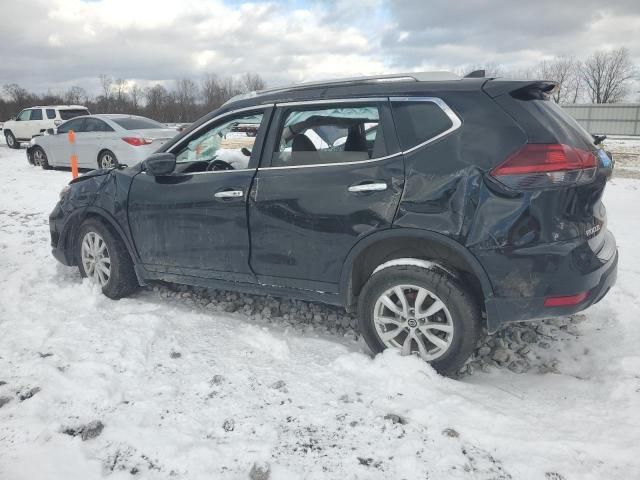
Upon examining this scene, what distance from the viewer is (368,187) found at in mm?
3146

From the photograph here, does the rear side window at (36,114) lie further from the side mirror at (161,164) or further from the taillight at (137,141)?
the side mirror at (161,164)

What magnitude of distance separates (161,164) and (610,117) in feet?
150

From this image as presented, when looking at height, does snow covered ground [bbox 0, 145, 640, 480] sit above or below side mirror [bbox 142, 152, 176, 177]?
below

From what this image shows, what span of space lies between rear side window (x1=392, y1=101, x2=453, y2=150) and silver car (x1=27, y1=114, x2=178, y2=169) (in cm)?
908

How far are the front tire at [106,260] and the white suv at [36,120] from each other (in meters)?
17.9

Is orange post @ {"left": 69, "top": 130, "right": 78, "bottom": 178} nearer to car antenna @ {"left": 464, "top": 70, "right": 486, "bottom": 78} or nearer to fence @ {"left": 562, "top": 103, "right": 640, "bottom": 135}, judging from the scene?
car antenna @ {"left": 464, "top": 70, "right": 486, "bottom": 78}

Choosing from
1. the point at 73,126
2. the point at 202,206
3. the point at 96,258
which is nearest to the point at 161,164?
the point at 202,206

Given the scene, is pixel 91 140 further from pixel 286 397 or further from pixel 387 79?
pixel 286 397

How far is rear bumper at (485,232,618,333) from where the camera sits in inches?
112

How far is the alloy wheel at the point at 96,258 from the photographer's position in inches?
177

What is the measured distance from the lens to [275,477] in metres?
2.34

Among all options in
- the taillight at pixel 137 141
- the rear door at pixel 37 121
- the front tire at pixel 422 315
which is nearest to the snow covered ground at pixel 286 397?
the front tire at pixel 422 315

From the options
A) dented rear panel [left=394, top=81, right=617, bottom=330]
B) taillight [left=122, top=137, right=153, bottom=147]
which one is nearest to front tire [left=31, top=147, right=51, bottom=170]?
taillight [left=122, top=137, right=153, bottom=147]

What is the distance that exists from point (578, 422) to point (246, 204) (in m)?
2.52
